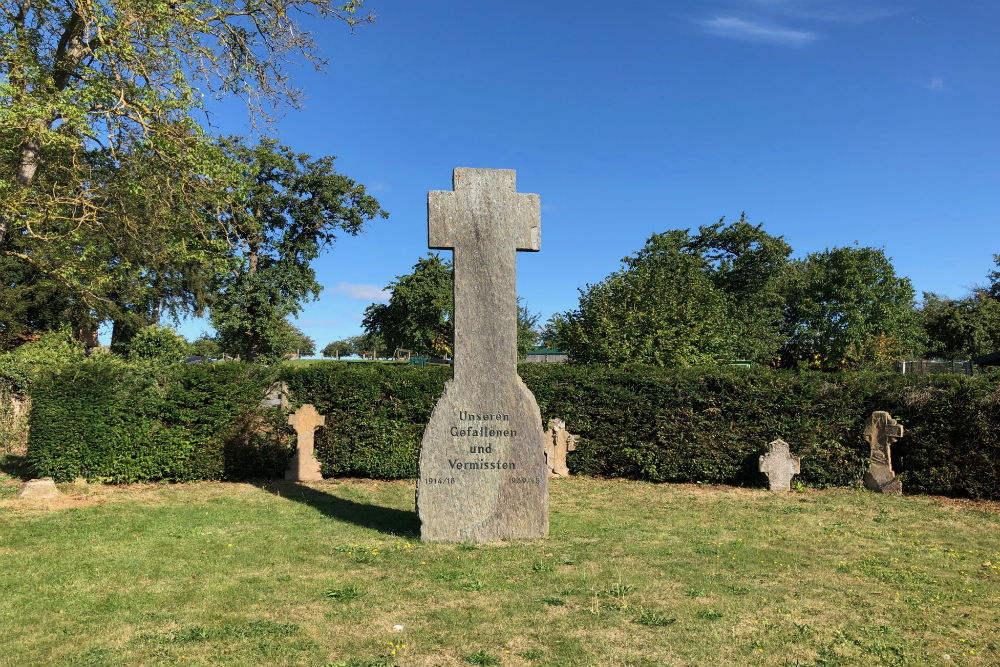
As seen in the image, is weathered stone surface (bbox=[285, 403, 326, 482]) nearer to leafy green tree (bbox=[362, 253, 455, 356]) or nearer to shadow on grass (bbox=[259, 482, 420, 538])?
shadow on grass (bbox=[259, 482, 420, 538])

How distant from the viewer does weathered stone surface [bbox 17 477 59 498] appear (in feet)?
32.3

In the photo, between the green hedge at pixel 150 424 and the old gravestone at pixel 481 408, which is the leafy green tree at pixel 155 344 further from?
the old gravestone at pixel 481 408

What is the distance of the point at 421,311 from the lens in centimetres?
4962

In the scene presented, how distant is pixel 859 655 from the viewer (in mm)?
4262

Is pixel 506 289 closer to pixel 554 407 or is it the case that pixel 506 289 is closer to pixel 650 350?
pixel 554 407

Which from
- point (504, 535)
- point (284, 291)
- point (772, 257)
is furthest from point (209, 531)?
point (772, 257)

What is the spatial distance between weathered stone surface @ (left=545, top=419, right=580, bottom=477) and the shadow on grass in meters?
3.98

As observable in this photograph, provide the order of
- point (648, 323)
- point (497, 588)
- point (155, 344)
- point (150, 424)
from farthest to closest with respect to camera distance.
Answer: point (155, 344)
point (648, 323)
point (150, 424)
point (497, 588)

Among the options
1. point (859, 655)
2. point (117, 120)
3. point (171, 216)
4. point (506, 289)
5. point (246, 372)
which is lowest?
point (859, 655)

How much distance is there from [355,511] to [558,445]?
465 centimetres

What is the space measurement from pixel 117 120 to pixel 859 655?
1373 centimetres

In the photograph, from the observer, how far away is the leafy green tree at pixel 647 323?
17.4 m

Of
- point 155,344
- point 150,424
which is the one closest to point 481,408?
point 150,424

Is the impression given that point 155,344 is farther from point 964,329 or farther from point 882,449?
point 964,329
